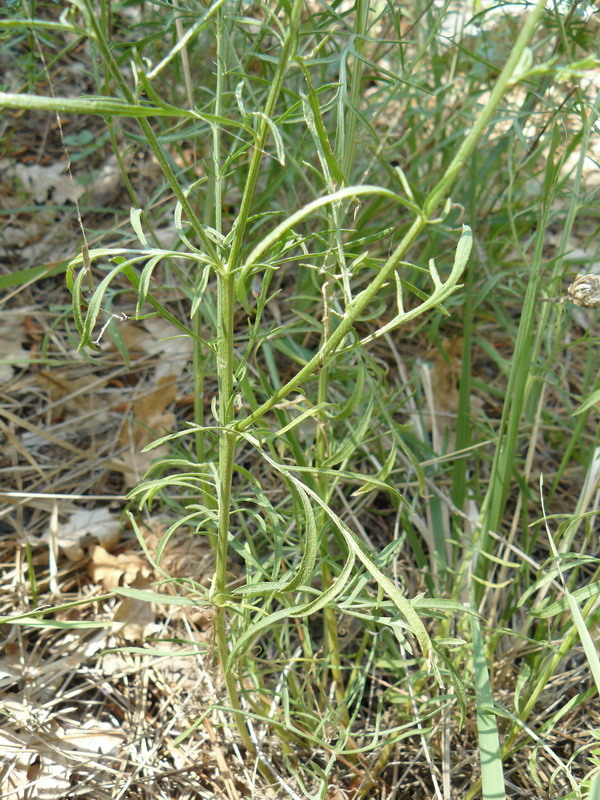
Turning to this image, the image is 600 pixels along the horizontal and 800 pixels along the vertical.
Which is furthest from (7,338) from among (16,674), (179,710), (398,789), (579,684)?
(579,684)

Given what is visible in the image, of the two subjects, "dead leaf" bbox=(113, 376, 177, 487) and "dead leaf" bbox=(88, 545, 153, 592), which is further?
"dead leaf" bbox=(113, 376, 177, 487)

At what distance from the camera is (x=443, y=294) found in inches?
28.7

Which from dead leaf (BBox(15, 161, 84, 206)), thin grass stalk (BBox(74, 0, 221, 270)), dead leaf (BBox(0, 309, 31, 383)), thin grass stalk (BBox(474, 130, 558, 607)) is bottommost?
dead leaf (BBox(0, 309, 31, 383))

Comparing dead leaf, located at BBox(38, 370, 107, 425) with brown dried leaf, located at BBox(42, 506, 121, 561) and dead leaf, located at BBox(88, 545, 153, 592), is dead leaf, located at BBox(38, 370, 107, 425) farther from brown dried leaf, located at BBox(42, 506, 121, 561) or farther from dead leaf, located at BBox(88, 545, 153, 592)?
dead leaf, located at BBox(88, 545, 153, 592)

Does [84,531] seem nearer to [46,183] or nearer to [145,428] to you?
[145,428]

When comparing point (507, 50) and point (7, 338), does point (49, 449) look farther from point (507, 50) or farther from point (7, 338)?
point (507, 50)

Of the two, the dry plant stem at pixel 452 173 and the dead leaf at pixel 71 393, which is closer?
the dry plant stem at pixel 452 173

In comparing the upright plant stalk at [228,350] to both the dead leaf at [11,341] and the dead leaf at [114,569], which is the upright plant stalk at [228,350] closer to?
the dead leaf at [114,569]

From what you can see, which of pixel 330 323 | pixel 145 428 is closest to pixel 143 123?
pixel 330 323

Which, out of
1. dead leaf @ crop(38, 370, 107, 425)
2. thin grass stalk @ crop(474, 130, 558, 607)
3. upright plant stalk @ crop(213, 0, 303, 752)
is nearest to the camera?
upright plant stalk @ crop(213, 0, 303, 752)

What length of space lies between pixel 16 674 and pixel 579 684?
3.53 ft

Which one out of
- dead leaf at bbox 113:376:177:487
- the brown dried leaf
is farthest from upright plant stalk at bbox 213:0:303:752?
dead leaf at bbox 113:376:177:487

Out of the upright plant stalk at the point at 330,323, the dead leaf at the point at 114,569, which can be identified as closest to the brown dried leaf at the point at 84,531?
the dead leaf at the point at 114,569

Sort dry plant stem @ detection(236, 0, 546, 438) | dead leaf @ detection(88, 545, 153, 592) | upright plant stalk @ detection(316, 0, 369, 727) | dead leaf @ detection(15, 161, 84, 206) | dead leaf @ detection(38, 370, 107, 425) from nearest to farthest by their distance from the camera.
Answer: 1. dry plant stem @ detection(236, 0, 546, 438)
2. upright plant stalk @ detection(316, 0, 369, 727)
3. dead leaf @ detection(88, 545, 153, 592)
4. dead leaf @ detection(38, 370, 107, 425)
5. dead leaf @ detection(15, 161, 84, 206)
